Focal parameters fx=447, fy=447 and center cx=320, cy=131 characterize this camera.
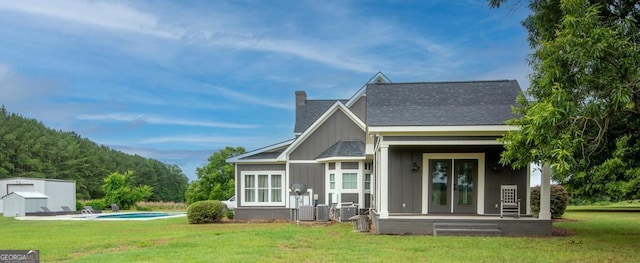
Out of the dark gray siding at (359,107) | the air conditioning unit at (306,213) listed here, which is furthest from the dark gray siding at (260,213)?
the dark gray siding at (359,107)

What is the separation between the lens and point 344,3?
14805 mm

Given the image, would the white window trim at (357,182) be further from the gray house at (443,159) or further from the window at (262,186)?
the window at (262,186)

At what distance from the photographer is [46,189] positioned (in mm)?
28422

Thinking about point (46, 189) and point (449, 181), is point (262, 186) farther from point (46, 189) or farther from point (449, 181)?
point (46, 189)

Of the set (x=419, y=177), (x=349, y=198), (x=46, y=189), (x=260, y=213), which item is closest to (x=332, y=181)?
(x=349, y=198)

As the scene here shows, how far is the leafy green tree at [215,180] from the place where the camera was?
29.3 metres

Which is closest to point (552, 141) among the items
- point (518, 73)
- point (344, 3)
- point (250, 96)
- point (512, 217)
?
point (512, 217)

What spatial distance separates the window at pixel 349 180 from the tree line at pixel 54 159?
97.5ft

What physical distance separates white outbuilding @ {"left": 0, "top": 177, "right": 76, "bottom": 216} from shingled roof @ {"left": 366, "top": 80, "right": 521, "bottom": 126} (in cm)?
2330

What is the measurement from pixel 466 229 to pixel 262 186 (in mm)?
9234

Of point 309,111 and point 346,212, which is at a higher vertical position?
point 309,111

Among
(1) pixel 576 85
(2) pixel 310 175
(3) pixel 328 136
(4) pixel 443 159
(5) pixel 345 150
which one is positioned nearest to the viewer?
(1) pixel 576 85

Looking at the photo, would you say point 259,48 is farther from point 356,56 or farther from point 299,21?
point 356,56

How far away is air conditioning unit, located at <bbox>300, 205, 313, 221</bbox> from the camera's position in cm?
1628
